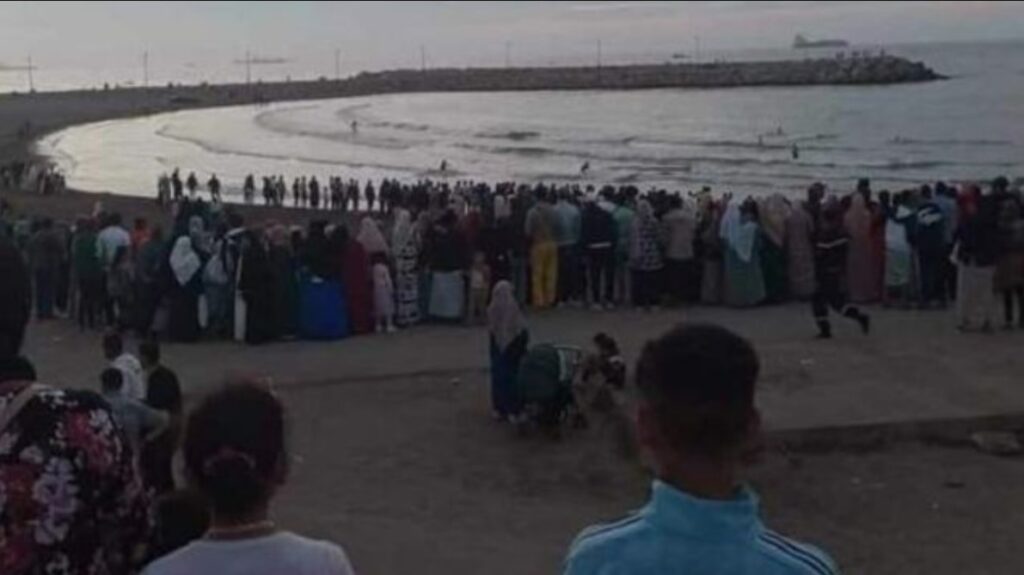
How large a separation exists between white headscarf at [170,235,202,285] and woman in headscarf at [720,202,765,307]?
5723 millimetres

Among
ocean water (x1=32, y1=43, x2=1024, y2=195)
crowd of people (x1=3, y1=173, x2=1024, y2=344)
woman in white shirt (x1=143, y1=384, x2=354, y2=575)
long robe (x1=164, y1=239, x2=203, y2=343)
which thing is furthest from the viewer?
ocean water (x1=32, y1=43, x2=1024, y2=195)

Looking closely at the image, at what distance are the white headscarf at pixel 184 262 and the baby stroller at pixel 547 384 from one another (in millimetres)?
→ 5197

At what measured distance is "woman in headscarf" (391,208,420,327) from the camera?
57.4 ft

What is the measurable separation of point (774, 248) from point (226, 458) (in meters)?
15.4

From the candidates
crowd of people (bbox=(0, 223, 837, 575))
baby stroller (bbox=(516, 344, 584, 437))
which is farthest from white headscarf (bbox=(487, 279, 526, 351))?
crowd of people (bbox=(0, 223, 837, 575))

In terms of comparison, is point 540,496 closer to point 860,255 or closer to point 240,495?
point 860,255

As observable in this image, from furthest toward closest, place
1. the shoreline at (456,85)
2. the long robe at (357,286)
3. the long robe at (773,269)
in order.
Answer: the shoreline at (456,85) < the long robe at (773,269) < the long robe at (357,286)

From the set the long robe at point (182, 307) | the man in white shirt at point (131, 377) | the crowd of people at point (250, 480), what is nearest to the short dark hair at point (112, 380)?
the man in white shirt at point (131, 377)

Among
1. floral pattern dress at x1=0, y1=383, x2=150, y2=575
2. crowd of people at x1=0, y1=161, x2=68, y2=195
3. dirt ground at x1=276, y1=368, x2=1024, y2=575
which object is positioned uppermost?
floral pattern dress at x1=0, y1=383, x2=150, y2=575

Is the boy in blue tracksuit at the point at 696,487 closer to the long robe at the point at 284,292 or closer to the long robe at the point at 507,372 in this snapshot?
the long robe at the point at 507,372

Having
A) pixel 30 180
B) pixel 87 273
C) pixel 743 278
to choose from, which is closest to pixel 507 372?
pixel 743 278

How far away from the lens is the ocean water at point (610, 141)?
196 feet

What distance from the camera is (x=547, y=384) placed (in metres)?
12.5

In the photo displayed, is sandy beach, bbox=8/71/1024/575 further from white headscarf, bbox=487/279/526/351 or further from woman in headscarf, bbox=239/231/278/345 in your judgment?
white headscarf, bbox=487/279/526/351
